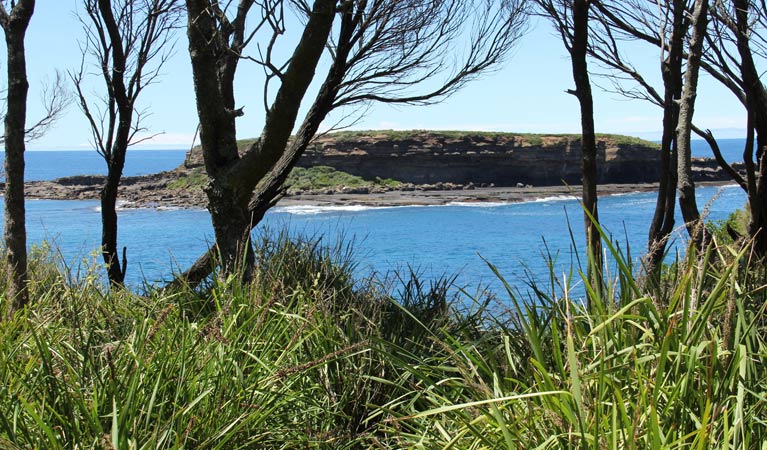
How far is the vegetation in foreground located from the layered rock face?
169 feet

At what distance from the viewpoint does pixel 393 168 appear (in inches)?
2227

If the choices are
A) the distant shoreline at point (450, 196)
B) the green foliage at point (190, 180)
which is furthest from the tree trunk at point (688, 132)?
the green foliage at point (190, 180)

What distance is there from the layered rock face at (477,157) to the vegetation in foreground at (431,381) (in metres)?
51.6

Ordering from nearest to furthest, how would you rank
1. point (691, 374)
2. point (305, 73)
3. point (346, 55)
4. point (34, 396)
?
point (691, 374), point (34, 396), point (305, 73), point (346, 55)

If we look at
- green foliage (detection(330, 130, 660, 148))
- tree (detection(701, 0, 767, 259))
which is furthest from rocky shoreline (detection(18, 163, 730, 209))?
tree (detection(701, 0, 767, 259))

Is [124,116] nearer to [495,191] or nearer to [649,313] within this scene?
[649,313]

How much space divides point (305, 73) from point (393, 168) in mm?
51700

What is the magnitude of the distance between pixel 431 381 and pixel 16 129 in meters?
3.94

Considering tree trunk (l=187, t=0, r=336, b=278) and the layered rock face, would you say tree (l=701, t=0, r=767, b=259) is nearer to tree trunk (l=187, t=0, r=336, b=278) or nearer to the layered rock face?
tree trunk (l=187, t=0, r=336, b=278)

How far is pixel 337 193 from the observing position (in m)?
51.5

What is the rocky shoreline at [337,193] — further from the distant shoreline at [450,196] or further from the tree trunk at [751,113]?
the tree trunk at [751,113]

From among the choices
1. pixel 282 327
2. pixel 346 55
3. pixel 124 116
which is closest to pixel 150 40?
pixel 124 116

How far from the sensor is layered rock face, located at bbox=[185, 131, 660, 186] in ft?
183

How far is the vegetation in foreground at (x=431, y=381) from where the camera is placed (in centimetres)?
208
